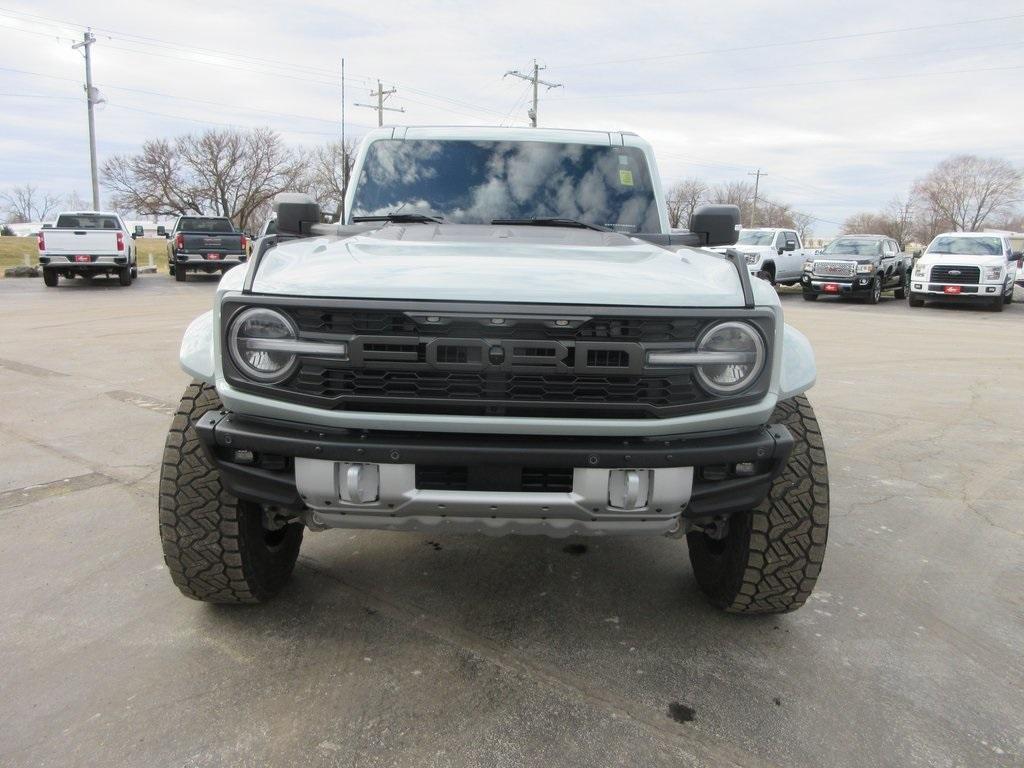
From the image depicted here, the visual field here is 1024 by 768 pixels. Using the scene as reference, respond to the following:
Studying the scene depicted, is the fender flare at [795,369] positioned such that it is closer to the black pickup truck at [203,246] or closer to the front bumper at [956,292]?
the front bumper at [956,292]

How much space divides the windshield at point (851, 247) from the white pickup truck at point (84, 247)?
1875cm

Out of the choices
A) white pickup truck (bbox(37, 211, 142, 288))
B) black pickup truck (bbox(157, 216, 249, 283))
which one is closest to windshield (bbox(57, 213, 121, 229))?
white pickup truck (bbox(37, 211, 142, 288))

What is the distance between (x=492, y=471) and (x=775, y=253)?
20749 mm

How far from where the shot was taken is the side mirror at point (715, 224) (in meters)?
3.59

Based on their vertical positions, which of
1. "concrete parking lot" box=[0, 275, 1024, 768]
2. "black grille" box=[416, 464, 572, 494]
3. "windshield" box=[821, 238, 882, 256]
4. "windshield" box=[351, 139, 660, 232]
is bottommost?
"concrete parking lot" box=[0, 275, 1024, 768]

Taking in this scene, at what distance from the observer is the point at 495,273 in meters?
2.18

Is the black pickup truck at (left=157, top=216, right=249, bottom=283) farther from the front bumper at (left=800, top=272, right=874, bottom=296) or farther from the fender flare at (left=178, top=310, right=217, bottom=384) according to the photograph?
the fender flare at (left=178, top=310, right=217, bottom=384)

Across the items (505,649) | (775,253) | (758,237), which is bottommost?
(505,649)

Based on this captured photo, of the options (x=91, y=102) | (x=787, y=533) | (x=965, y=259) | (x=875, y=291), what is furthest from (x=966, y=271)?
(x=91, y=102)

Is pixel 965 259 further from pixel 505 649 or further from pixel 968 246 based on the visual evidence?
pixel 505 649

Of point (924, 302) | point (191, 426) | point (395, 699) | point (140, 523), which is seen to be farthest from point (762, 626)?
point (924, 302)

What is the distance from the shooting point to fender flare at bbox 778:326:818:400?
2.37m

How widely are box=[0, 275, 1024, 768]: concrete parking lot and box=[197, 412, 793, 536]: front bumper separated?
57 cm

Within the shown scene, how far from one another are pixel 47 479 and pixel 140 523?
103cm
